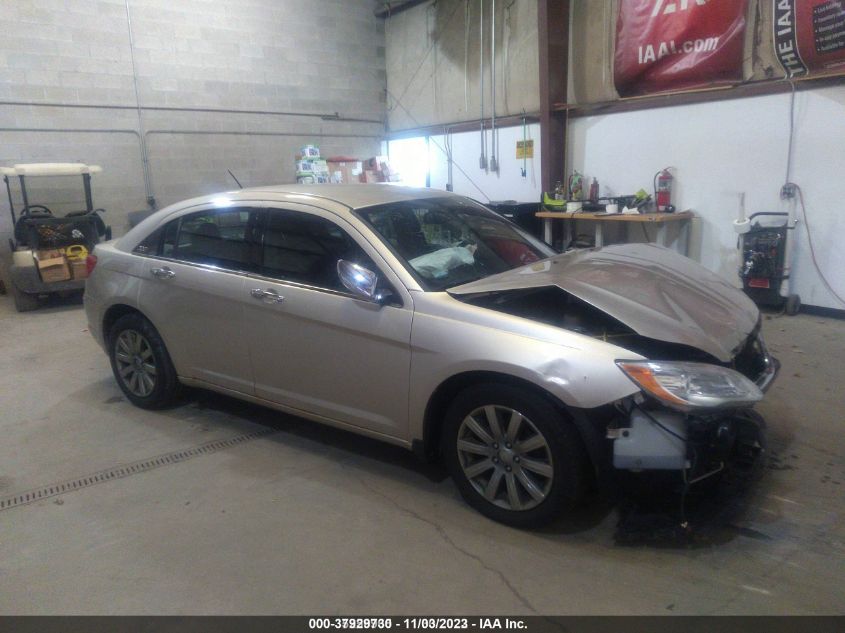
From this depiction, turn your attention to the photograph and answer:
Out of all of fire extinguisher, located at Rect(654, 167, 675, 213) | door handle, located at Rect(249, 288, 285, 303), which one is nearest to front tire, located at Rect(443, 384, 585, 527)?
door handle, located at Rect(249, 288, 285, 303)

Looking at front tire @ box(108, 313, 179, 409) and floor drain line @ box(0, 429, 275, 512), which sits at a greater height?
front tire @ box(108, 313, 179, 409)

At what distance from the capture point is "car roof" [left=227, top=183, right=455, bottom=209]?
10.5ft

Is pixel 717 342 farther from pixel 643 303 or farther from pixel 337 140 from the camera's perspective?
pixel 337 140

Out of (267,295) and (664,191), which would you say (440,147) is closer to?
(664,191)

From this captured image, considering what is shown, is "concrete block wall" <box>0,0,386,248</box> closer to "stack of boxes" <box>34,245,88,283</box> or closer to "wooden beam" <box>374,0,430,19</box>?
"wooden beam" <box>374,0,430,19</box>

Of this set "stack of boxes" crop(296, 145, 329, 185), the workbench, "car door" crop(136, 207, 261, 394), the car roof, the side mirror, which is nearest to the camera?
the side mirror

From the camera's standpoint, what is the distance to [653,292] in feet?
8.87

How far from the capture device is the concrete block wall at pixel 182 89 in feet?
26.2

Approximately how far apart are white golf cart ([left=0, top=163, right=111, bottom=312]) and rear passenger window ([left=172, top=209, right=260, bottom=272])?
14.7 feet

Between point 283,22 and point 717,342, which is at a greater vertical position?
point 283,22

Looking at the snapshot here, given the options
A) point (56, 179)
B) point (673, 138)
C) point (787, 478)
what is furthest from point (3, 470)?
point (673, 138)

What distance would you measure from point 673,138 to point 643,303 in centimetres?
510

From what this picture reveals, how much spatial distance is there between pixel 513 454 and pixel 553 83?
6567 mm

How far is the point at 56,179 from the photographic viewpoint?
8195 millimetres
